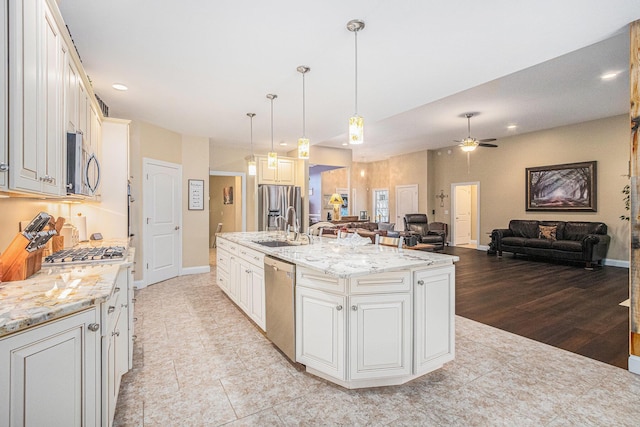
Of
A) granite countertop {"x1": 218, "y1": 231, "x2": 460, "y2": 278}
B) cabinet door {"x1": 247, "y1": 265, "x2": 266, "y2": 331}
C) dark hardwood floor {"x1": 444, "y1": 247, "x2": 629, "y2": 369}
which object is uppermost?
granite countertop {"x1": 218, "y1": 231, "x2": 460, "y2": 278}

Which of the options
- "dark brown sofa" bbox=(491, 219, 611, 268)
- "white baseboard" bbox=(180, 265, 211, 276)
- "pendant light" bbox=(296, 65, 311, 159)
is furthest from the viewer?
"dark brown sofa" bbox=(491, 219, 611, 268)

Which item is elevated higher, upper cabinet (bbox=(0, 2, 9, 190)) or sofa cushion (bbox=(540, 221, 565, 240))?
upper cabinet (bbox=(0, 2, 9, 190))

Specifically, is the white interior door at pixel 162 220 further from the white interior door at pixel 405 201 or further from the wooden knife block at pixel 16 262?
the white interior door at pixel 405 201

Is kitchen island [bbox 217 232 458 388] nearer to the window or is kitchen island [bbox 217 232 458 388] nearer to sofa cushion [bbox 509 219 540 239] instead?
sofa cushion [bbox 509 219 540 239]

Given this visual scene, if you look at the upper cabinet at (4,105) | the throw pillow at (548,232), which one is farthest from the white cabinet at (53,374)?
the throw pillow at (548,232)

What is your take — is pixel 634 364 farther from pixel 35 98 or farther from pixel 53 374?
pixel 35 98

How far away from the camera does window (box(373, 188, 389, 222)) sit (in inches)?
452

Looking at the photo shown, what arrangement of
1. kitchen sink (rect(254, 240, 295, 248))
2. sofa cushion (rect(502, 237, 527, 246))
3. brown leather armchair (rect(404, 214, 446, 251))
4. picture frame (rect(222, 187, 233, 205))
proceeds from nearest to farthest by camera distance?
A: 1. kitchen sink (rect(254, 240, 295, 248))
2. sofa cushion (rect(502, 237, 527, 246))
3. brown leather armchair (rect(404, 214, 446, 251))
4. picture frame (rect(222, 187, 233, 205))

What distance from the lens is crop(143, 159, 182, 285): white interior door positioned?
4926mm

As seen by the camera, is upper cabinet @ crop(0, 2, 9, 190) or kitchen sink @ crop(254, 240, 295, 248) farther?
kitchen sink @ crop(254, 240, 295, 248)

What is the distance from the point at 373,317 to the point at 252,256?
5.02 feet

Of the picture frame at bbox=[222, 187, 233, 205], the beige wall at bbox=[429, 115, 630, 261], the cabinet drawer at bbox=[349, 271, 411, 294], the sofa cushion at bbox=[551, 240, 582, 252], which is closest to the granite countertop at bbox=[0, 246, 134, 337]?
the cabinet drawer at bbox=[349, 271, 411, 294]

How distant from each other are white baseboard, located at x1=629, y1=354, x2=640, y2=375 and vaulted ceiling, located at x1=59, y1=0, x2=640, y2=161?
2555mm

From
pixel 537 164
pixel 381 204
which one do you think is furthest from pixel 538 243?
pixel 381 204
